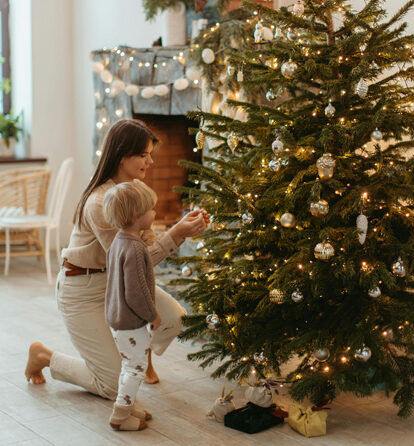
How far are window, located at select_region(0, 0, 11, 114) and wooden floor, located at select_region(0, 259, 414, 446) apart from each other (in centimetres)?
348

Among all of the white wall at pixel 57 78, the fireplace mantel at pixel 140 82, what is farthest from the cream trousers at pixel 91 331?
the white wall at pixel 57 78

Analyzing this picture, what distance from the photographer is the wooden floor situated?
102 inches

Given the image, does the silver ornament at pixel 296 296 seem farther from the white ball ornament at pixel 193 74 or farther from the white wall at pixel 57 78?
the white wall at pixel 57 78

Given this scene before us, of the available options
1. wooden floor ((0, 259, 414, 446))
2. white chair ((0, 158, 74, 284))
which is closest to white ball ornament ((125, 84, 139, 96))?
white chair ((0, 158, 74, 284))

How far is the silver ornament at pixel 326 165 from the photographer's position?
256cm

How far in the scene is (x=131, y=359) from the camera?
262 cm

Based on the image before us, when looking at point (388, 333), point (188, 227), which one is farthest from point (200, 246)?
point (388, 333)

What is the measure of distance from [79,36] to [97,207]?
3824 millimetres

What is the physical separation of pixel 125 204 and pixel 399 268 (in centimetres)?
95

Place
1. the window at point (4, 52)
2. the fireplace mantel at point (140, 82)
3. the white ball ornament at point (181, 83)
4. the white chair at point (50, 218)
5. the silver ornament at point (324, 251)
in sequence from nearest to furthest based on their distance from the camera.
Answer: the silver ornament at point (324, 251)
the white ball ornament at point (181, 83)
the fireplace mantel at point (140, 82)
the white chair at point (50, 218)
the window at point (4, 52)

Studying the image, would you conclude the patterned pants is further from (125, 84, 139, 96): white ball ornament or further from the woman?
(125, 84, 139, 96): white ball ornament

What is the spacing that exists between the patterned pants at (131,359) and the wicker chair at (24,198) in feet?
10.3

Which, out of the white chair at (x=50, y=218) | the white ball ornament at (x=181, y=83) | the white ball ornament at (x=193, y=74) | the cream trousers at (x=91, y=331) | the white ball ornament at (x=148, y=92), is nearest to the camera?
the cream trousers at (x=91, y=331)

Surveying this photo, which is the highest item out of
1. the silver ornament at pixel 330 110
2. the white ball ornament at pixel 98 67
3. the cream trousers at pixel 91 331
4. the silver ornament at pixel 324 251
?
the white ball ornament at pixel 98 67
